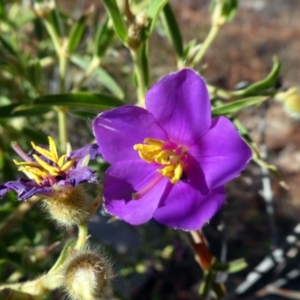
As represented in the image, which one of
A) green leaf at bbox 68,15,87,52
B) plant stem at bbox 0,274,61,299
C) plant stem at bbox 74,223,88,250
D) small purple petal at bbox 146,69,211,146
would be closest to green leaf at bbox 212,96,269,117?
small purple petal at bbox 146,69,211,146

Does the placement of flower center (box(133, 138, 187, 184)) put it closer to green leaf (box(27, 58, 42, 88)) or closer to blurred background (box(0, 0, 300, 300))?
blurred background (box(0, 0, 300, 300))

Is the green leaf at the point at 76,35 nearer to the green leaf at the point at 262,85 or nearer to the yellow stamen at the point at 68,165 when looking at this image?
the green leaf at the point at 262,85

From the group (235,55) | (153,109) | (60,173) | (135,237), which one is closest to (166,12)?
(153,109)

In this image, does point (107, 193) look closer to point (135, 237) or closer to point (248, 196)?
point (135, 237)

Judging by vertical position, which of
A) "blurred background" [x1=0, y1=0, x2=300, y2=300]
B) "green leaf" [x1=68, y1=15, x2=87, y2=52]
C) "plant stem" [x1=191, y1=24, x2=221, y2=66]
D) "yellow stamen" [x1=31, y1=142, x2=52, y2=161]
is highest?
"yellow stamen" [x1=31, y1=142, x2=52, y2=161]

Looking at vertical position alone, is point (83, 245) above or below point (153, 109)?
below
